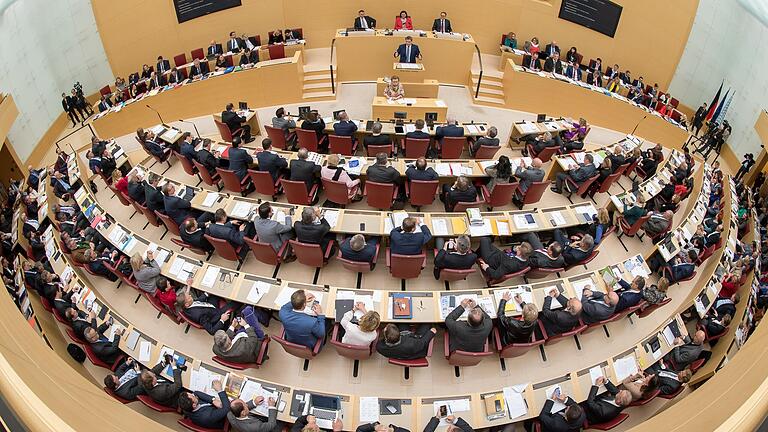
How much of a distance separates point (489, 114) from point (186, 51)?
32.0 feet

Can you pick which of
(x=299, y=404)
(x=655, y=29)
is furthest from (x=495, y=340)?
(x=655, y=29)

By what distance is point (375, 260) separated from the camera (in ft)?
23.0

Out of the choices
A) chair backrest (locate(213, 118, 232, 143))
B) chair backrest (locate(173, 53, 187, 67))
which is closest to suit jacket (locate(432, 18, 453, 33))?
chair backrest (locate(213, 118, 232, 143))

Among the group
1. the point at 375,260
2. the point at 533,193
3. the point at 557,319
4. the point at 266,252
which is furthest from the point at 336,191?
the point at 557,319

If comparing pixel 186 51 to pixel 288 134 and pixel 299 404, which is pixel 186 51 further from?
pixel 299 404

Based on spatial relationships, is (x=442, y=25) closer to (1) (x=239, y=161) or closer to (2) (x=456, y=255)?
(1) (x=239, y=161)

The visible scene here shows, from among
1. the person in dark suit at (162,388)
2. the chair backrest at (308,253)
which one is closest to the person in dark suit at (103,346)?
the person in dark suit at (162,388)

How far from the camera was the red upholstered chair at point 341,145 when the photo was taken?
927 centimetres

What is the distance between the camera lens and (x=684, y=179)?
911 centimetres

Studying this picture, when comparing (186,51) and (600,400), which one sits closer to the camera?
(600,400)

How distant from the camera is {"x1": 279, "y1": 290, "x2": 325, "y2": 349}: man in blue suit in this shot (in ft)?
18.4

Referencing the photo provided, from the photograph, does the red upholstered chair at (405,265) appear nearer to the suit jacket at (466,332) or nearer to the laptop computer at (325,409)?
the suit jacket at (466,332)

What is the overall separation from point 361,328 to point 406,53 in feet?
30.3

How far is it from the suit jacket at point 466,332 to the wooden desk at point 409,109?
21.9 ft
